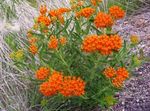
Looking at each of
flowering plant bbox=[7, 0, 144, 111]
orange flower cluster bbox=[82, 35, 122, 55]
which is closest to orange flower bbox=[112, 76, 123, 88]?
flowering plant bbox=[7, 0, 144, 111]

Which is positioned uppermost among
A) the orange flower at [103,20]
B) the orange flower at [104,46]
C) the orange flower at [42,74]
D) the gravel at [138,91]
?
the orange flower at [103,20]

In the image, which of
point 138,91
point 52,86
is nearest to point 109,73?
point 52,86

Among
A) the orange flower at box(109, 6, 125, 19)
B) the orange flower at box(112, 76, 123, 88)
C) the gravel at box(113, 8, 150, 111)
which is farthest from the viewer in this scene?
the gravel at box(113, 8, 150, 111)

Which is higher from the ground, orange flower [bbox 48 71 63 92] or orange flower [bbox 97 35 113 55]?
orange flower [bbox 97 35 113 55]

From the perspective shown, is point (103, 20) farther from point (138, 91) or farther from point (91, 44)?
point (138, 91)

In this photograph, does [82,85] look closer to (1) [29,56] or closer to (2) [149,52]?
(1) [29,56]

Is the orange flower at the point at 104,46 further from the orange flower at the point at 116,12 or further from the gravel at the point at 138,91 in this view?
the gravel at the point at 138,91

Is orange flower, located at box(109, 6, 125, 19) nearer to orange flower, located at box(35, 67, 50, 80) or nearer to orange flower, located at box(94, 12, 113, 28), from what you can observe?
orange flower, located at box(94, 12, 113, 28)

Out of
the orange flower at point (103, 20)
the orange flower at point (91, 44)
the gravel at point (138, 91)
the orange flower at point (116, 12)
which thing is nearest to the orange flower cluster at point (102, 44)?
the orange flower at point (91, 44)

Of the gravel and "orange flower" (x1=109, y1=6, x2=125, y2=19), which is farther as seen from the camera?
the gravel

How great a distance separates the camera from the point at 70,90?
5.71 feet

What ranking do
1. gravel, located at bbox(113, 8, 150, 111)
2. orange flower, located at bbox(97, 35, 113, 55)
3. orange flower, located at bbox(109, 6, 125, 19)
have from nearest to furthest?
orange flower, located at bbox(97, 35, 113, 55) < orange flower, located at bbox(109, 6, 125, 19) < gravel, located at bbox(113, 8, 150, 111)

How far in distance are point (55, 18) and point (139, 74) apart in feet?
2.42

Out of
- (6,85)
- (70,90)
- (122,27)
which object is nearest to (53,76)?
(70,90)
